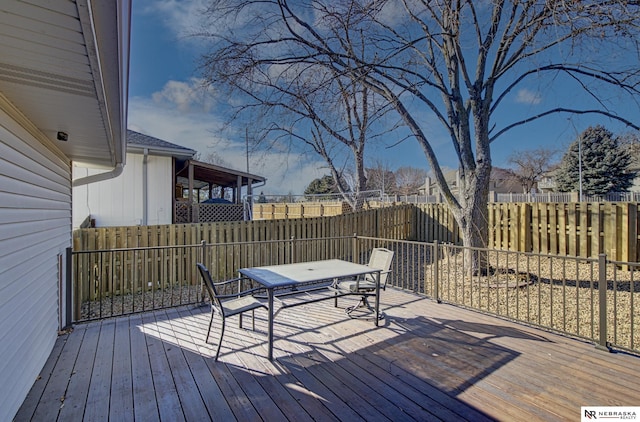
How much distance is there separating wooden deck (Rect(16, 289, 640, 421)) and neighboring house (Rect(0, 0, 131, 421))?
0.44 meters

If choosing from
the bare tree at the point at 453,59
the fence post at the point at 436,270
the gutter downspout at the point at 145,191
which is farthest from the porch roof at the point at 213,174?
the fence post at the point at 436,270

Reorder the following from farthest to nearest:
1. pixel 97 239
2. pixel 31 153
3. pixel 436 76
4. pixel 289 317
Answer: pixel 436 76
pixel 97 239
pixel 289 317
pixel 31 153

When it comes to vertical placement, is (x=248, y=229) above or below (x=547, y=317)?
above

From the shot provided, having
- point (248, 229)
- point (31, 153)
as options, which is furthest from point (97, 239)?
point (31, 153)

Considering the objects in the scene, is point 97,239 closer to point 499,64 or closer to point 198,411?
point 198,411

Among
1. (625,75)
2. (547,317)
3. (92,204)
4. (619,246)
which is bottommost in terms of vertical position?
(547,317)

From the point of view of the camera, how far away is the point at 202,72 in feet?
22.3

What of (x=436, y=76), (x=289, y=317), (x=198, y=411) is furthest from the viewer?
(x=436, y=76)

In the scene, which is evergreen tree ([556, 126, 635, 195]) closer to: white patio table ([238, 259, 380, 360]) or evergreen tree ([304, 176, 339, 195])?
evergreen tree ([304, 176, 339, 195])

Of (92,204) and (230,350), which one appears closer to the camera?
(230,350)

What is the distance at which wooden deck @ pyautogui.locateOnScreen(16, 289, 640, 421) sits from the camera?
7.73ft

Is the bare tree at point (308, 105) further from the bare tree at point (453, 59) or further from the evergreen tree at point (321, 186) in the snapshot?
the evergreen tree at point (321, 186)

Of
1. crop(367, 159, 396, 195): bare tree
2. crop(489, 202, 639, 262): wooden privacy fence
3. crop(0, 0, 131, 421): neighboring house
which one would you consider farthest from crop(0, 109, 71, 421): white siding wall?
crop(367, 159, 396, 195): bare tree

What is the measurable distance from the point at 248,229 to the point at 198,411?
5.01 metres
